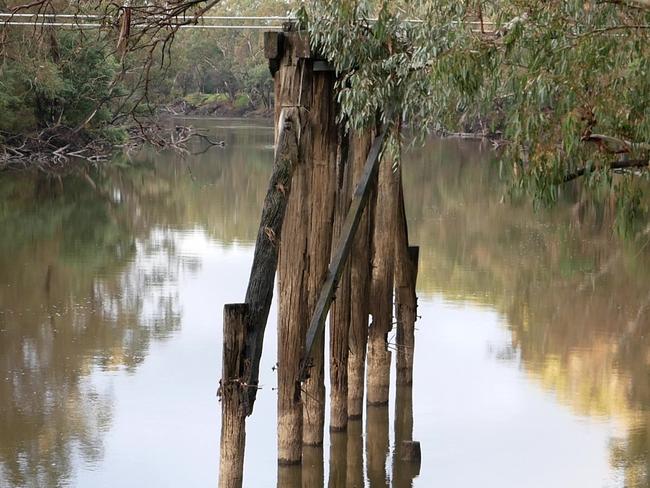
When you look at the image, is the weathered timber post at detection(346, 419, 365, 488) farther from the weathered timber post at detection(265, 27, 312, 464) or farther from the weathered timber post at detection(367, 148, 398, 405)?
the weathered timber post at detection(265, 27, 312, 464)

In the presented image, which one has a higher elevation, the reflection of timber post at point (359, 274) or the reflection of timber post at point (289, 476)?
the reflection of timber post at point (359, 274)

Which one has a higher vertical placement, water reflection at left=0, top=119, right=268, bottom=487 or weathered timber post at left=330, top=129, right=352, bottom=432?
weathered timber post at left=330, top=129, right=352, bottom=432

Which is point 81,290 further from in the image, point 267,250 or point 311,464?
point 267,250

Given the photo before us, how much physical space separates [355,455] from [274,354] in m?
3.79

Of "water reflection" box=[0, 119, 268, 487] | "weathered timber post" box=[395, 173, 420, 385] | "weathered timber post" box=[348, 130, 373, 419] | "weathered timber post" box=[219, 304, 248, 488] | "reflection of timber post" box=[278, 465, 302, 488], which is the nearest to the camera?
"weathered timber post" box=[219, 304, 248, 488]

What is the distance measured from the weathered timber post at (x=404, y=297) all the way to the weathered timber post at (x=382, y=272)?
0.26 m

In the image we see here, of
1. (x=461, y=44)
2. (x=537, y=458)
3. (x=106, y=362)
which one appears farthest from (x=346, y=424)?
(x=106, y=362)

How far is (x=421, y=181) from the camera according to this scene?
36.7 m

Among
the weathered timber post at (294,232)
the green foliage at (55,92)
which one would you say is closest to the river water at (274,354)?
the weathered timber post at (294,232)

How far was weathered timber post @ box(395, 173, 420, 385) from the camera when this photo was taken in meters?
11.6

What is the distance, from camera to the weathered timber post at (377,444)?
9.99 metres

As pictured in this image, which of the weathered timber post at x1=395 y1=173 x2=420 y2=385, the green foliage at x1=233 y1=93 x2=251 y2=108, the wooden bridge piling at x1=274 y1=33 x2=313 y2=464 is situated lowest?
the green foliage at x1=233 y1=93 x2=251 y2=108

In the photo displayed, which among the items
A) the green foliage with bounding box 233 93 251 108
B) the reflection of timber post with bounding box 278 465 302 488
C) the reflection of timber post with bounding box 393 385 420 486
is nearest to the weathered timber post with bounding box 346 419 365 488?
the reflection of timber post with bounding box 393 385 420 486

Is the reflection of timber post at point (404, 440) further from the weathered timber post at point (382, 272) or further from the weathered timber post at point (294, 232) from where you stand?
the weathered timber post at point (294, 232)
